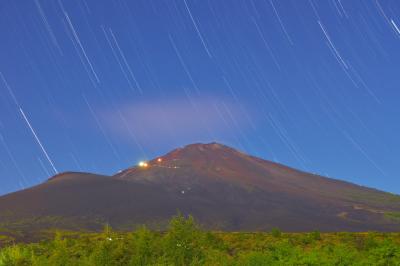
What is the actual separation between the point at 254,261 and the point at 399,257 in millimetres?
9253

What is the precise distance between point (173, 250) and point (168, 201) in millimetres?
156535

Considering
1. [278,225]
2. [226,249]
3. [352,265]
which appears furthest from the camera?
[278,225]

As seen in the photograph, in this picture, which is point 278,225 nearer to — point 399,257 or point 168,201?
point 168,201

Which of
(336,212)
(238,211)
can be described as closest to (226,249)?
(238,211)

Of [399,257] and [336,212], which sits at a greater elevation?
[336,212]

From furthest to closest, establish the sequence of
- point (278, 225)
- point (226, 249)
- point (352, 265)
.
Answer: point (278, 225) < point (226, 249) < point (352, 265)

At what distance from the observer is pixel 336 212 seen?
7559 inches

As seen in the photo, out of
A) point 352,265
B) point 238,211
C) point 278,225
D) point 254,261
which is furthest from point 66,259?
point 238,211

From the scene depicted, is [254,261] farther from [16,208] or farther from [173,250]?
[16,208]

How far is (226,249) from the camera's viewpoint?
5406cm

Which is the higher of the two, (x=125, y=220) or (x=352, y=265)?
(x=125, y=220)

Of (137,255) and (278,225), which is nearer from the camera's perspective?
(137,255)

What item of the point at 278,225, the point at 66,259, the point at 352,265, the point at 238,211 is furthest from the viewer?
the point at 238,211

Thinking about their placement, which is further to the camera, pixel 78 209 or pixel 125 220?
pixel 78 209
